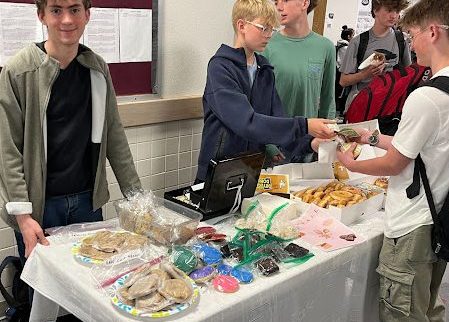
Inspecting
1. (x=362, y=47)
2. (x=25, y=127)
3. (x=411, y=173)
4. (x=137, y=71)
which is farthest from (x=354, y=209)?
(x=362, y=47)

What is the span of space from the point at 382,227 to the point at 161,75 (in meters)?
1.51

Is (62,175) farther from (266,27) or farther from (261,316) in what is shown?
(266,27)

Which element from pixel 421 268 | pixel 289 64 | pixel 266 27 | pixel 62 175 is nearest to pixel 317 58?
pixel 289 64

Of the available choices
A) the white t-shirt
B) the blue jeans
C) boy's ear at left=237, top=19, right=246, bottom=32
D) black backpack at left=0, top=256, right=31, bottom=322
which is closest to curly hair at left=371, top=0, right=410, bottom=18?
boy's ear at left=237, top=19, right=246, bottom=32

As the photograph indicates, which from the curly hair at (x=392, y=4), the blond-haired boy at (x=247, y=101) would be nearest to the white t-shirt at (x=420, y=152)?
the blond-haired boy at (x=247, y=101)

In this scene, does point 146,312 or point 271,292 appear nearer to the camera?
point 146,312

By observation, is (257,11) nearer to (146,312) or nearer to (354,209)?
(354,209)

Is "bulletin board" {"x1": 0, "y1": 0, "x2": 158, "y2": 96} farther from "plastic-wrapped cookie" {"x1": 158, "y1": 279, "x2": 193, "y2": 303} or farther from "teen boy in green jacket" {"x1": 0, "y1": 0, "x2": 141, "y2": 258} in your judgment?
"plastic-wrapped cookie" {"x1": 158, "y1": 279, "x2": 193, "y2": 303}

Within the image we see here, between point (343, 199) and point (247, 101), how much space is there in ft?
1.93

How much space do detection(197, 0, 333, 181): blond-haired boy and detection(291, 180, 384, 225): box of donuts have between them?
0.72ft

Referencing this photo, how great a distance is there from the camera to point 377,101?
124 inches

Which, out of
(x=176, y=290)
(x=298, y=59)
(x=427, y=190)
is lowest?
(x=176, y=290)

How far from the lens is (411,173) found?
1677mm

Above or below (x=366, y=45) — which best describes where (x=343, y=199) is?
below
